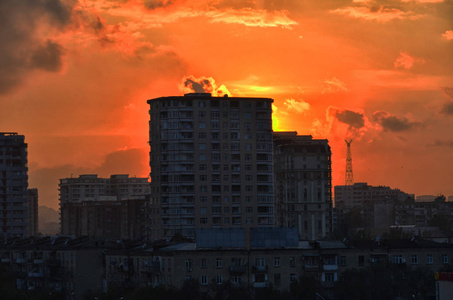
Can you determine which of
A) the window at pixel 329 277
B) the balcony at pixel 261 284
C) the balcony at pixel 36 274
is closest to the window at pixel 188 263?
the balcony at pixel 261 284

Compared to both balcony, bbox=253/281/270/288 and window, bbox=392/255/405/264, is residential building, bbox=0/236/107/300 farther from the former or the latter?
window, bbox=392/255/405/264

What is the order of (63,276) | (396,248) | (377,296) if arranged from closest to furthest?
(377,296)
(396,248)
(63,276)

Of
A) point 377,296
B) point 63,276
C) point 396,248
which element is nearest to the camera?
point 377,296

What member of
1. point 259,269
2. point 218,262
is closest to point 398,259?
point 259,269

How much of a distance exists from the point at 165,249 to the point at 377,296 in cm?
2994

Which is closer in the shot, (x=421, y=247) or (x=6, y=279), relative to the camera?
(x=421, y=247)

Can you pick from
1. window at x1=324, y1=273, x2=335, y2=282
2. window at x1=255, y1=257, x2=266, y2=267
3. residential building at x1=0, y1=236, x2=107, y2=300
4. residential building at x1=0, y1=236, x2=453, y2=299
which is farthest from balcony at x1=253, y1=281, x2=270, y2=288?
residential building at x1=0, y1=236, x2=107, y2=300

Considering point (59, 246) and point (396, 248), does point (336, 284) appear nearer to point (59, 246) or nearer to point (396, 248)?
point (396, 248)

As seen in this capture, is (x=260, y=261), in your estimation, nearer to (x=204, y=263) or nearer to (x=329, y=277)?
(x=204, y=263)

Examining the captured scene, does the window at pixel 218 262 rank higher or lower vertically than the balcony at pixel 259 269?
higher

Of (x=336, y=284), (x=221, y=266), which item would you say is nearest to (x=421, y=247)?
(x=336, y=284)

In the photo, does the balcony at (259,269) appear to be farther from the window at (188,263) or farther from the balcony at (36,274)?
the balcony at (36,274)

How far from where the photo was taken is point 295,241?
538ft

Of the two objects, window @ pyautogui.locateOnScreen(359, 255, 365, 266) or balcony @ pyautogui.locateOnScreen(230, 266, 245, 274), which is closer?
balcony @ pyautogui.locateOnScreen(230, 266, 245, 274)
